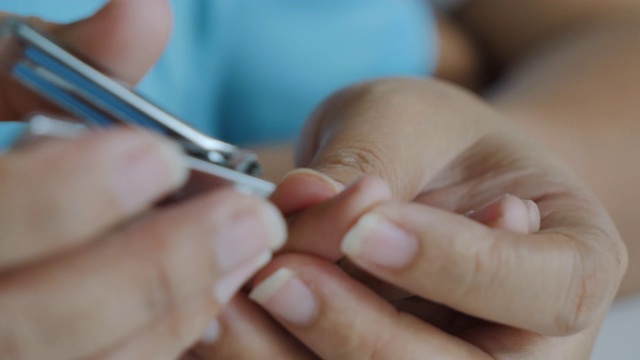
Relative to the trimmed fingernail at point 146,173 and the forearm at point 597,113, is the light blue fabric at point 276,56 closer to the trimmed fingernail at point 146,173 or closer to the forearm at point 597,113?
the forearm at point 597,113

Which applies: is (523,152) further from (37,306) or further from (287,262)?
(37,306)

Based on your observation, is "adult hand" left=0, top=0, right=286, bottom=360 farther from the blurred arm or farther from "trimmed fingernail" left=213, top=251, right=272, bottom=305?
the blurred arm

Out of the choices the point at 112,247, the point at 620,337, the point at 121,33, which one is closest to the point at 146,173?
the point at 112,247

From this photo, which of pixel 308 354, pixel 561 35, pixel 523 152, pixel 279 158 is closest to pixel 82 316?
pixel 308 354

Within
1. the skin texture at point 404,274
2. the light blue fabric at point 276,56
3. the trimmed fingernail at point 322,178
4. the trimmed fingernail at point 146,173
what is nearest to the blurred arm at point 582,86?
the light blue fabric at point 276,56

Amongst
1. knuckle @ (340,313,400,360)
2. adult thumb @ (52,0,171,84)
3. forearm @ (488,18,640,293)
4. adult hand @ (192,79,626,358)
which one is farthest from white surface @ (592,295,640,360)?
adult thumb @ (52,0,171,84)

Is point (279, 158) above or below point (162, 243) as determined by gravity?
below
